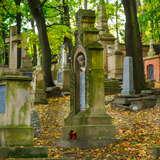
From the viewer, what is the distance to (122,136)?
521 inches

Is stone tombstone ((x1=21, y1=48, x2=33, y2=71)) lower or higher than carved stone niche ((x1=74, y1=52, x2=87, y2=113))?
higher

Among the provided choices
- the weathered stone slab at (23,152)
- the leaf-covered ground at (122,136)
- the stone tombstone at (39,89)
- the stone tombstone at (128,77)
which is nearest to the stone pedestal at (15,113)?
the weathered stone slab at (23,152)

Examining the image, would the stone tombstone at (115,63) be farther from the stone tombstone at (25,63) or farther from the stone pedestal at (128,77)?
the stone pedestal at (128,77)

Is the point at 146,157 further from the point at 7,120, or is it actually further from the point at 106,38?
the point at 106,38

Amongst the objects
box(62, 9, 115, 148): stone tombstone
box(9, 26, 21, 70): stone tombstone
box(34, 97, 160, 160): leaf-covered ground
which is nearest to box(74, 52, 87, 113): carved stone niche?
box(62, 9, 115, 148): stone tombstone

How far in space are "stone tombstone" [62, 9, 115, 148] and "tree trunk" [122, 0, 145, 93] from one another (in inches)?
264

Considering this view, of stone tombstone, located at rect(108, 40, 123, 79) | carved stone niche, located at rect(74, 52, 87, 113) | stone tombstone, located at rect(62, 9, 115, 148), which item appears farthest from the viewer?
stone tombstone, located at rect(108, 40, 123, 79)

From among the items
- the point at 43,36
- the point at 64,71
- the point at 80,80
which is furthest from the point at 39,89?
the point at 80,80

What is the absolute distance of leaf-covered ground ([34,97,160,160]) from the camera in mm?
11242

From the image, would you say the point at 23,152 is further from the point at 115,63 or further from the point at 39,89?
the point at 115,63

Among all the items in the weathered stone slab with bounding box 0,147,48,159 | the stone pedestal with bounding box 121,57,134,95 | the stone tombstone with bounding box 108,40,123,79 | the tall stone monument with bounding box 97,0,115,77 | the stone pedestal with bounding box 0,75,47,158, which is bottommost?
the weathered stone slab with bounding box 0,147,48,159

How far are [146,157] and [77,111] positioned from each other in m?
3.49

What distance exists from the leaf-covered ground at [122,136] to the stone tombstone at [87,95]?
0.41 m

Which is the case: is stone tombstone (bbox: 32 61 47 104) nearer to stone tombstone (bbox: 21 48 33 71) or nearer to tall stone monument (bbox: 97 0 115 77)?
stone tombstone (bbox: 21 48 33 71)
